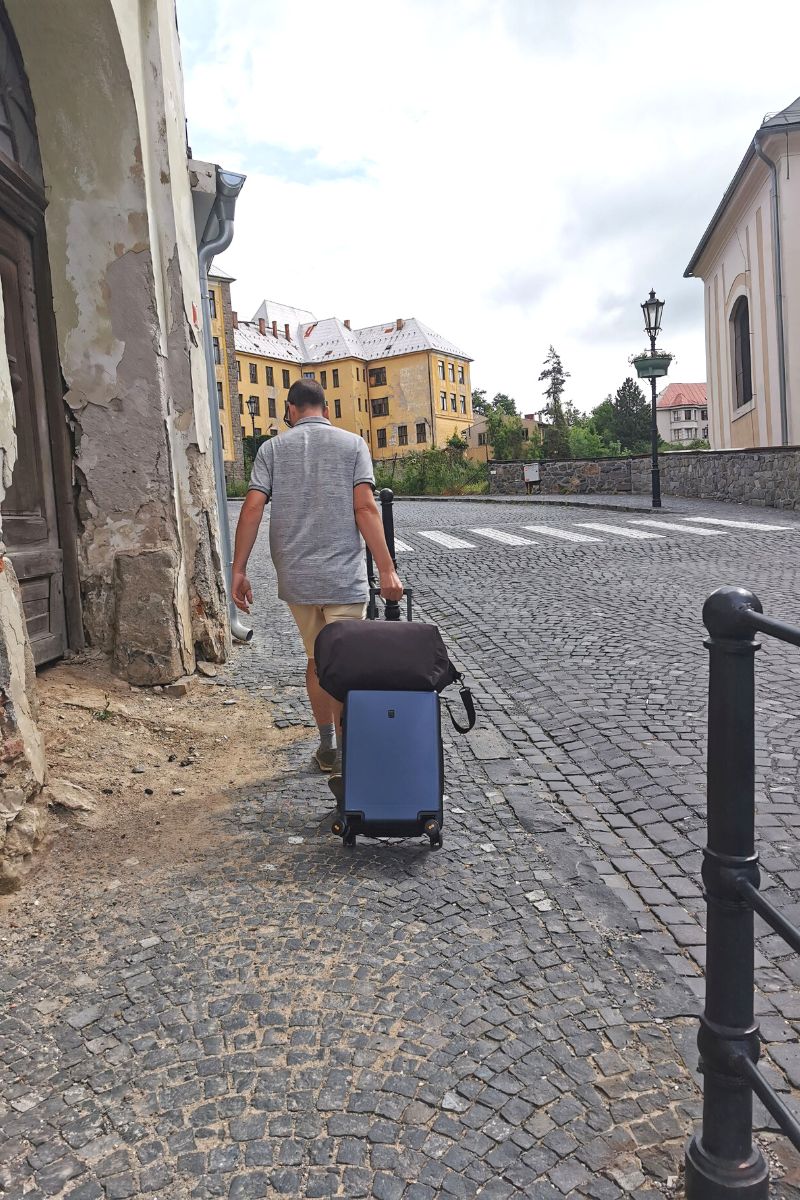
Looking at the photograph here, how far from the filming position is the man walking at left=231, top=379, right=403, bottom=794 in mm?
4305

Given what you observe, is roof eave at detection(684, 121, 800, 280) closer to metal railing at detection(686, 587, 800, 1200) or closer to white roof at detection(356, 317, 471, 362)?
metal railing at detection(686, 587, 800, 1200)

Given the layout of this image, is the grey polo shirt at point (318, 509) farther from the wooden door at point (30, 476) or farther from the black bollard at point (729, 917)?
the black bollard at point (729, 917)

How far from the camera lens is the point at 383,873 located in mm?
3445

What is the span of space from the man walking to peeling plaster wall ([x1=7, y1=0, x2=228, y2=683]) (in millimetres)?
1760

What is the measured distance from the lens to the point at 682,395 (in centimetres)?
11456

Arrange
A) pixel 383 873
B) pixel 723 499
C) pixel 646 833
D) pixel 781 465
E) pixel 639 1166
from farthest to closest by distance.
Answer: pixel 723 499
pixel 781 465
pixel 646 833
pixel 383 873
pixel 639 1166

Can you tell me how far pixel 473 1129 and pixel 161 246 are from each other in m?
5.67

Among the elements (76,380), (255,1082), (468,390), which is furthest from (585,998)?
(468,390)

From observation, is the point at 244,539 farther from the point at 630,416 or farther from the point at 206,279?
the point at 630,416

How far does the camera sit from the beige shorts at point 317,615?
172 inches

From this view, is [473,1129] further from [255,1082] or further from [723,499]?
[723,499]

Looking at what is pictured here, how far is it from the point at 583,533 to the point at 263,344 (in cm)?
6783

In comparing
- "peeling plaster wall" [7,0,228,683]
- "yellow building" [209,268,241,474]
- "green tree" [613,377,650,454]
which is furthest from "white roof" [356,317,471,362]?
"peeling plaster wall" [7,0,228,683]

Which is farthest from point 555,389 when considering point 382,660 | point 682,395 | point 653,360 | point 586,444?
point 382,660
